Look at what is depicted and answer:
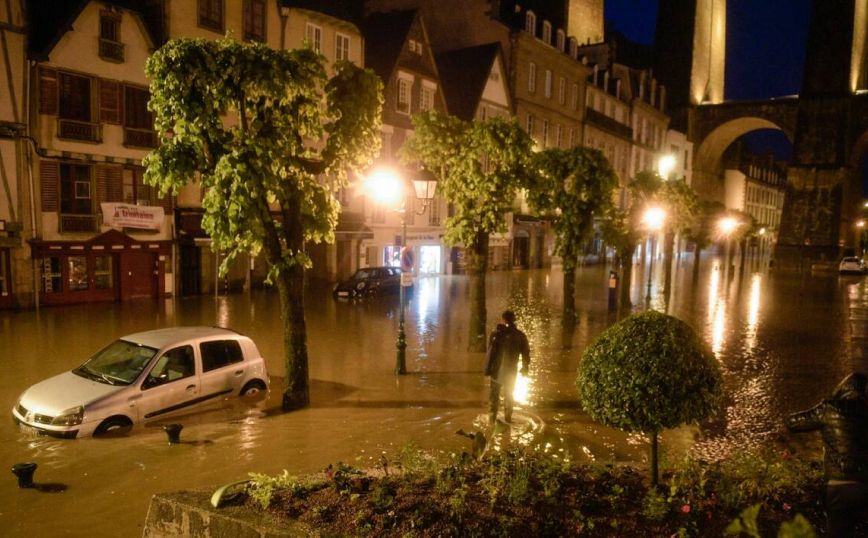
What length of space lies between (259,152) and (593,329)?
1352 cm

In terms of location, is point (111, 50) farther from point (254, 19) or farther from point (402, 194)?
point (402, 194)

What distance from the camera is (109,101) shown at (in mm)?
22484

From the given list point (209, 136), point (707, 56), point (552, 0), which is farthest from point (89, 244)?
point (707, 56)

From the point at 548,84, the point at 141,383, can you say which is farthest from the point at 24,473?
the point at 548,84

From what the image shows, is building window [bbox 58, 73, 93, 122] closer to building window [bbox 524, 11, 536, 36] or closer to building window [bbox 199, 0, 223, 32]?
building window [bbox 199, 0, 223, 32]

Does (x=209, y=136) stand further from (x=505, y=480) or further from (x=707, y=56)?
(x=707, y=56)

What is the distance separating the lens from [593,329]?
63.0 ft

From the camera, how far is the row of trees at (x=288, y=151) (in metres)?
8.88

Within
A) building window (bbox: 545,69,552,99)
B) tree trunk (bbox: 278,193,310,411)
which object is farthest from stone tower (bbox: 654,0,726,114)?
tree trunk (bbox: 278,193,310,411)

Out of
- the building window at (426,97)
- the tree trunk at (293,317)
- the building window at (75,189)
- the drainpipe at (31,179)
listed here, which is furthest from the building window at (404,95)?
the tree trunk at (293,317)

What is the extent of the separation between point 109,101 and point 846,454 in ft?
82.2

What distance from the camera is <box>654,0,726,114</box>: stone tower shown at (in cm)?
6562

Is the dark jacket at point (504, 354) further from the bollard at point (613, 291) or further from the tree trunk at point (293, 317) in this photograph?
the bollard at point (613, 291)

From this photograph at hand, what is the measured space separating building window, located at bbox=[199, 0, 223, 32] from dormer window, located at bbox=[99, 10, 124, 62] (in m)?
3.45
